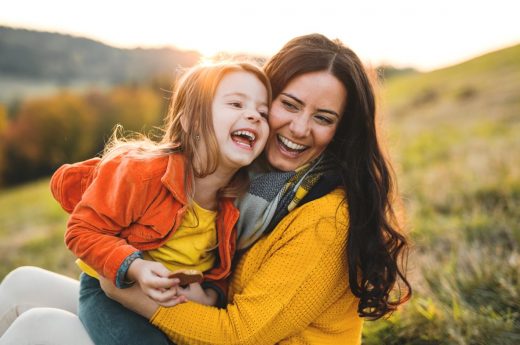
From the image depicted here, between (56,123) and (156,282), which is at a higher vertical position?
(156,282)

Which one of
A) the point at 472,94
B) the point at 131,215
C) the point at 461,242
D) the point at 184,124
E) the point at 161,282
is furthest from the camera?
the point at 472,94

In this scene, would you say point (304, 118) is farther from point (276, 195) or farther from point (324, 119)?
point (276, 195)

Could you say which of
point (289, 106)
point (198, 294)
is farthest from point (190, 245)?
point (289, 106)

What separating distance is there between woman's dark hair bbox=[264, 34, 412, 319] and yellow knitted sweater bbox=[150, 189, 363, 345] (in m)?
0.09

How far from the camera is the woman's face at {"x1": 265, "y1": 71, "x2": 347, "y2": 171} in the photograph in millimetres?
2145

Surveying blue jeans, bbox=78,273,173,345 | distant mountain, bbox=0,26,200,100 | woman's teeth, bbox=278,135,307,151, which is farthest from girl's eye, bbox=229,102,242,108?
distant mountain, bbox=0,26,200,100

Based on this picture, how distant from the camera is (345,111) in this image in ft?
7.40

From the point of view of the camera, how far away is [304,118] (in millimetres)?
2156

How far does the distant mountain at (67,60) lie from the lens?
2104cm

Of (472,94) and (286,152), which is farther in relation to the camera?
(472,94)

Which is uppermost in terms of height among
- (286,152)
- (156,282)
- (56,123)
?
(286,152)

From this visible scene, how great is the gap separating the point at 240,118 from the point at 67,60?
28710 millimetres

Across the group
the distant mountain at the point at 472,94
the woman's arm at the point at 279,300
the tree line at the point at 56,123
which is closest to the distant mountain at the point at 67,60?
the tree line at the point at 56,123

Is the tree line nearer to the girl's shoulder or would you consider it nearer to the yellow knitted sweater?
the girl's shoulder
